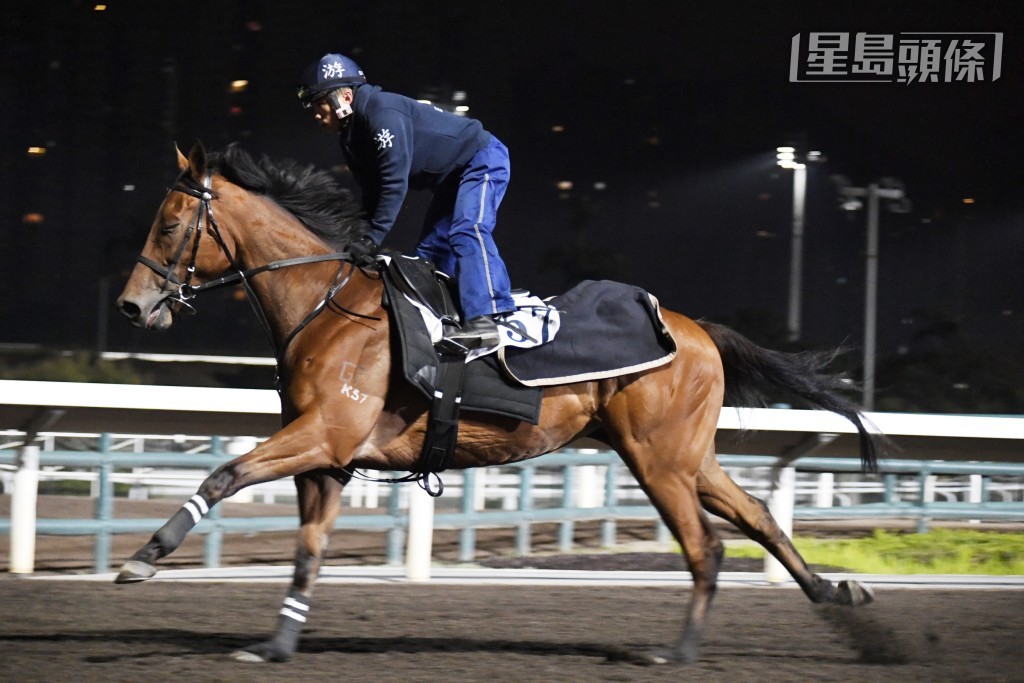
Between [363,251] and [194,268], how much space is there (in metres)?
0.56

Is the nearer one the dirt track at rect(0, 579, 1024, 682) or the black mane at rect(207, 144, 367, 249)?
the dirt track at rect(0, 579, 1024, 682)

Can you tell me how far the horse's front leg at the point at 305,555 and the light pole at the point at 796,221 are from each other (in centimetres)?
860

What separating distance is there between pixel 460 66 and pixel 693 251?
123 inches

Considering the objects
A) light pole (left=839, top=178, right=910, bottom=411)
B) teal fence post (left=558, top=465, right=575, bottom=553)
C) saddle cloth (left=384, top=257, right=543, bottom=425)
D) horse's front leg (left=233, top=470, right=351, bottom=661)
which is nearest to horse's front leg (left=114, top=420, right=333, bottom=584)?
horse's front leg (left=233, top=470, right=351, bottom=661)

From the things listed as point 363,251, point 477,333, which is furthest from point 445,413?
point 363,251

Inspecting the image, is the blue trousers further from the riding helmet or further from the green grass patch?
the green grass patch

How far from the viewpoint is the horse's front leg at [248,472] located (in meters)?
3.32

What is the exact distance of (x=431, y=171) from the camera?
13.0 feet

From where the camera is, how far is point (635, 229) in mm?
11875

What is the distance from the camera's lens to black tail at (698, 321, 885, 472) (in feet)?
15.0

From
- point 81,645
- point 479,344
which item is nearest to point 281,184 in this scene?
point 479,344

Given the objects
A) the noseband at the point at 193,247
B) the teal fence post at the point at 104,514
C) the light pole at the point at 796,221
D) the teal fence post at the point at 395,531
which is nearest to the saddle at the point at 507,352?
the noseband at the point at 193,247

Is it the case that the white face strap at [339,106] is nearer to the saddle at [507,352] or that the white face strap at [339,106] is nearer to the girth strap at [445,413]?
the saddle at [507,352]

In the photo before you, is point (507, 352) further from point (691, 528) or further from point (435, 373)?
point (691, 528)
